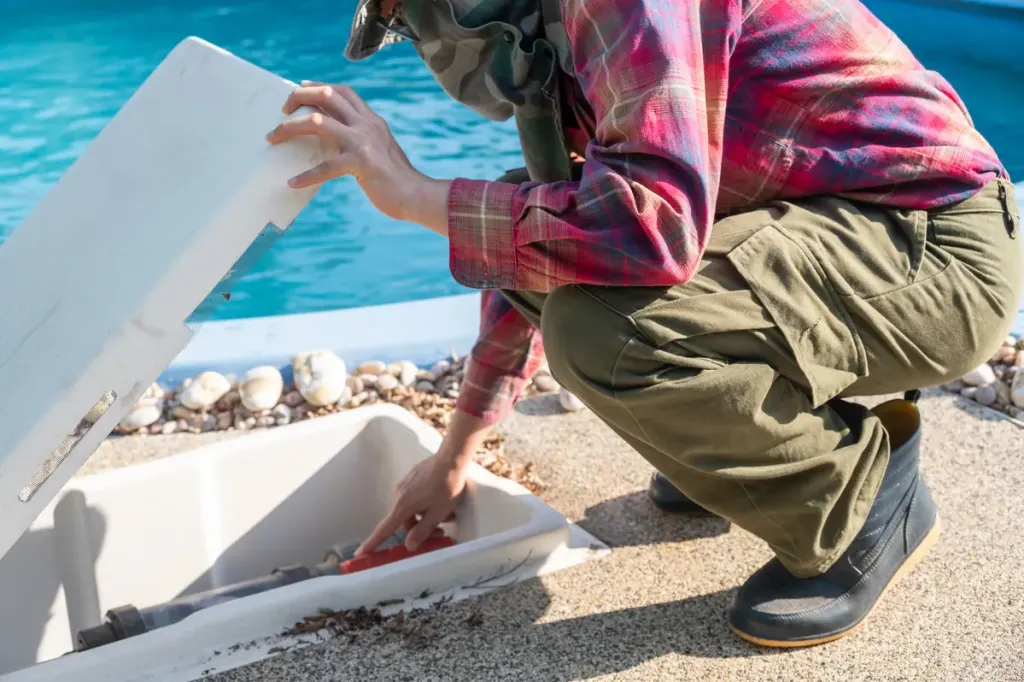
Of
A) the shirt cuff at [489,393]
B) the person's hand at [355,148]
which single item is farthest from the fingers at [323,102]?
the shirt cuff at [489,393]

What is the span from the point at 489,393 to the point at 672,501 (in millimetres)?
399

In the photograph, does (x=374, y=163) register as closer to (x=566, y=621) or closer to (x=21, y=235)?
(x=21, y=235)

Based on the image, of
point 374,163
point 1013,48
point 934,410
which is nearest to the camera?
point 374,163

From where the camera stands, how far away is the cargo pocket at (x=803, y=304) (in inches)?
59.2

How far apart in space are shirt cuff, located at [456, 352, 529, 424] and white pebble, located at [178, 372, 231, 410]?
3.02ft

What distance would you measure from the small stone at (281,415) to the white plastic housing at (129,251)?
115 centimetres

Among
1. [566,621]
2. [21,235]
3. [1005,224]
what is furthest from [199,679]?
[1005,224]

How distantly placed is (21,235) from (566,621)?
0.95 metres

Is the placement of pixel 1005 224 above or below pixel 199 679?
above

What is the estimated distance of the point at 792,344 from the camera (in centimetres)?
150

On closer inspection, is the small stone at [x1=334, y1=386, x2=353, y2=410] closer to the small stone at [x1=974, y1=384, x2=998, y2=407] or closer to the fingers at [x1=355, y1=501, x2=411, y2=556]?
the fingers at [x1=355, y1=501, x2=411, y2=556]

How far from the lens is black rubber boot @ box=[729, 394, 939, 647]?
165cm

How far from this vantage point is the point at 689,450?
4.98ft

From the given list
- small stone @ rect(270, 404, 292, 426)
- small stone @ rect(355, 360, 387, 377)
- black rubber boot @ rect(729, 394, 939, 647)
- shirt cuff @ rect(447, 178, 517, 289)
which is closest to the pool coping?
small stone @ rect(355, 360, 387, 377)
